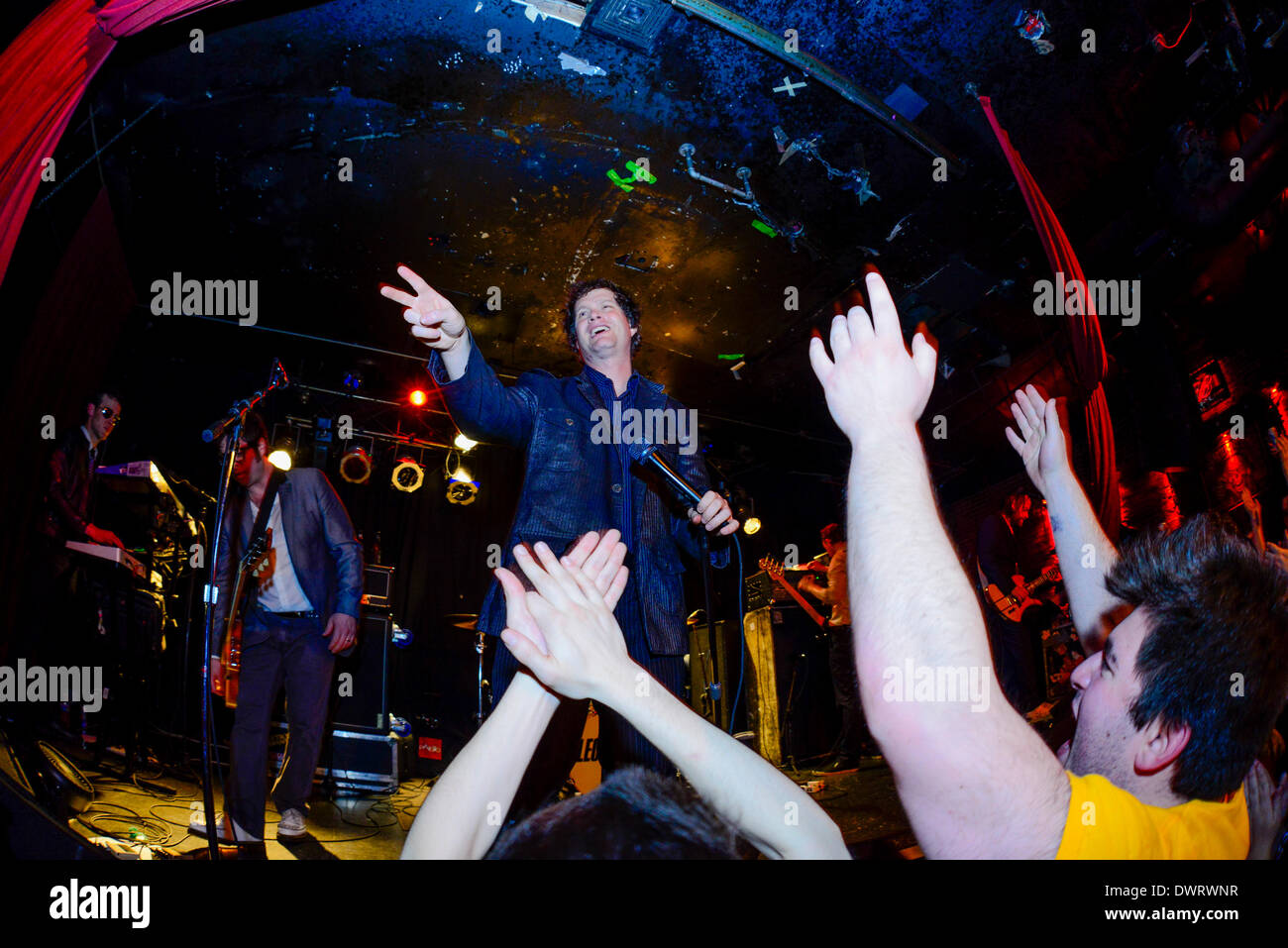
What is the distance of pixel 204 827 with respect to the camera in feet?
11.1

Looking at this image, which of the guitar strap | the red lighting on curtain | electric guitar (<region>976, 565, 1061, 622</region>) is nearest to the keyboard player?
the guitar strap

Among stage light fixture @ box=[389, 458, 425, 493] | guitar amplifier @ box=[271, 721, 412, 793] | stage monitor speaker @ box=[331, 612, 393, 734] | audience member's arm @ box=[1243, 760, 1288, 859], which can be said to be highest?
stage light fixture @ box=[389, 458, 425, 493]

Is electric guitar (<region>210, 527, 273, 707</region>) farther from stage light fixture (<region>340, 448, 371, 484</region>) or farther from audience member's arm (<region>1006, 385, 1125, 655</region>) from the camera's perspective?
stage light fixture (<region>340, 448, 371, 484</region>)

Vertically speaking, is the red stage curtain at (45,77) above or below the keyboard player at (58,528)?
above

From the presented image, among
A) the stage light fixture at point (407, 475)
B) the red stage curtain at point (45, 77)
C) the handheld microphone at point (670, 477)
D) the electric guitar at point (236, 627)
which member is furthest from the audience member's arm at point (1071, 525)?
the stage light fixture at point (407, 475)

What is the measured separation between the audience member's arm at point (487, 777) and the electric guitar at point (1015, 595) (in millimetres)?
6802

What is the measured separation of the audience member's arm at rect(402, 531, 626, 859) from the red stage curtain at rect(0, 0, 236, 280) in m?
3.31

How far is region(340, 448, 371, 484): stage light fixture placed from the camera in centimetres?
842

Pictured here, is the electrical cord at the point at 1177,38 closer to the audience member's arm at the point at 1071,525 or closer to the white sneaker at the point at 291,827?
the audience member's arm at the point at 1071,525

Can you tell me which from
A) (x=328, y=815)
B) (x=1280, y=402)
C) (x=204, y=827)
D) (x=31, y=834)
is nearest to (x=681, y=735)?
(x=31, y=834)

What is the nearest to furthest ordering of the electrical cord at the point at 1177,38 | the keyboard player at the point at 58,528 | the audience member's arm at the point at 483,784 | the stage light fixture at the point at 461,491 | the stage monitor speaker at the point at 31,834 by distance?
1. the audience member's arm at the point at 483,784
2. the stage monitor speaker at the point at 31,834
3. the keyboard player at the point at 58,528
4. the electrical cord at the point at 1177,38
5. the stage light fixture at the point at 461,491

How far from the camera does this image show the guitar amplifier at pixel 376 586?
19.0ft

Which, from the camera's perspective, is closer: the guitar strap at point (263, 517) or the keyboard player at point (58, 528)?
the guitar strap at point (263, 517)
